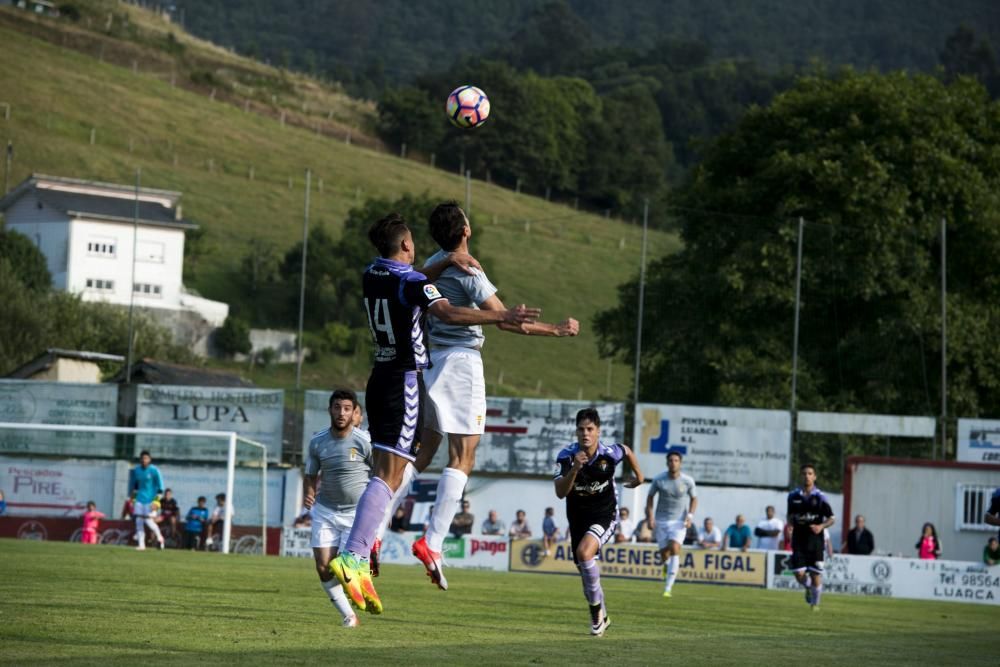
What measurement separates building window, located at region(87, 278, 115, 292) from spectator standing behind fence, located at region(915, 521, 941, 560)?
54548 mm

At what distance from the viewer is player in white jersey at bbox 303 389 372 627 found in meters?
13.2

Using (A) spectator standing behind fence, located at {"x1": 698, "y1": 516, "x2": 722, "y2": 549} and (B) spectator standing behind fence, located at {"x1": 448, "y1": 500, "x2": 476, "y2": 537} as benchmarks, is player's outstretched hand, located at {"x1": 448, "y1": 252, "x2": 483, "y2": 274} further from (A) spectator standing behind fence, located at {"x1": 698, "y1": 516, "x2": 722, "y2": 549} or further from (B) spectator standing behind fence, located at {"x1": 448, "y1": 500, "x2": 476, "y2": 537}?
(B) spectator standing behind fence, located at {"x1": 448, "y1": 500, "x2": 476, "y2": 537}

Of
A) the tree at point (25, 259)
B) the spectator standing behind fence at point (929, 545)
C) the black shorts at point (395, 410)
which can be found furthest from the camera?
the tree at point (25, 259)

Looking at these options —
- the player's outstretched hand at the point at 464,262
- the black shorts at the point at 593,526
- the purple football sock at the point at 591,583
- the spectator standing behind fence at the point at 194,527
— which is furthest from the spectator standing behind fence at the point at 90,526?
the player's outstretched hand at the point at 464,262

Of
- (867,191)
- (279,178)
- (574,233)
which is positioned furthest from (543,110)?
(867,191)

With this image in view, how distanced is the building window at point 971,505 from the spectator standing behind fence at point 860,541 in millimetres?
2856

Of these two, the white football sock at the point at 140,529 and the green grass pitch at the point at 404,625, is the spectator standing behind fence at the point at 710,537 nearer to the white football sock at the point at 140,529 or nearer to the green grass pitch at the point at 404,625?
the green grass pitch at the point at 404,625

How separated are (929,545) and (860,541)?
1.70 metres

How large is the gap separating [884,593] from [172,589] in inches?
727

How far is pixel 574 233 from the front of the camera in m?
89.8

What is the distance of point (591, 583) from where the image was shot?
43.4 feet

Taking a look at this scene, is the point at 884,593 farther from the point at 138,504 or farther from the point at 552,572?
the point at 138,504

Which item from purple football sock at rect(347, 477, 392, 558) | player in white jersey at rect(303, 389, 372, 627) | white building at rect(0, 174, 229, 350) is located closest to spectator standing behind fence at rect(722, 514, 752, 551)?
player in white jersey at rect(303, 389, 372, 627)

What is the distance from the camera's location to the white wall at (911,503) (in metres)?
33.5
